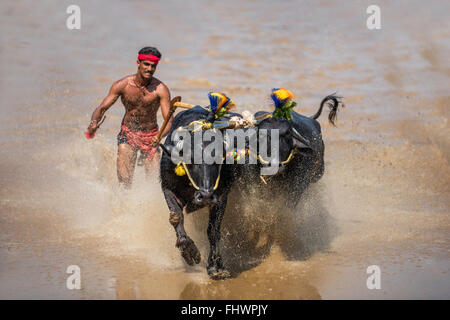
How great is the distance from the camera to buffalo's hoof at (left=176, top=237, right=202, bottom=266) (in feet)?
20.7

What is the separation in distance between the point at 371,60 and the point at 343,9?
3.30 meters

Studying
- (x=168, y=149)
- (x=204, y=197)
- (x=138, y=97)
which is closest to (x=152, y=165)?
(x=138, y=97)

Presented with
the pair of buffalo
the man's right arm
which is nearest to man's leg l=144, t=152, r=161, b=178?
the man's right arm

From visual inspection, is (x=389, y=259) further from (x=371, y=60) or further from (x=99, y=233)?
(x=371, y=60)

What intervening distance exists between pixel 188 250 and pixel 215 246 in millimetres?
291

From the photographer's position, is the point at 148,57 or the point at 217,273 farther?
the point at 148,57

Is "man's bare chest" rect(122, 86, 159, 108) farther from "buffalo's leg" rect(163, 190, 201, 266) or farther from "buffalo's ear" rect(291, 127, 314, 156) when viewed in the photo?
"buffalo's ear" rect(291, 127, 314, 156)

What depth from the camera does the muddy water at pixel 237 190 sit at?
6703 mm

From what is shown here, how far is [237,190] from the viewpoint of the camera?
7320mm

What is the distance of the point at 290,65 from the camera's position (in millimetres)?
16297

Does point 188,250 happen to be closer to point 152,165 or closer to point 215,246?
point 215,246

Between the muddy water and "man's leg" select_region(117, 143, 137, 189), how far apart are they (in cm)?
28

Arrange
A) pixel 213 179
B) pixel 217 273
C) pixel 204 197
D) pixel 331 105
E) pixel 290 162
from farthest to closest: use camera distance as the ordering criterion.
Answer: pixel 331 105 < pixel 290 162 < pixel 217 273 < pixel 213 179 < pixel 204 197
